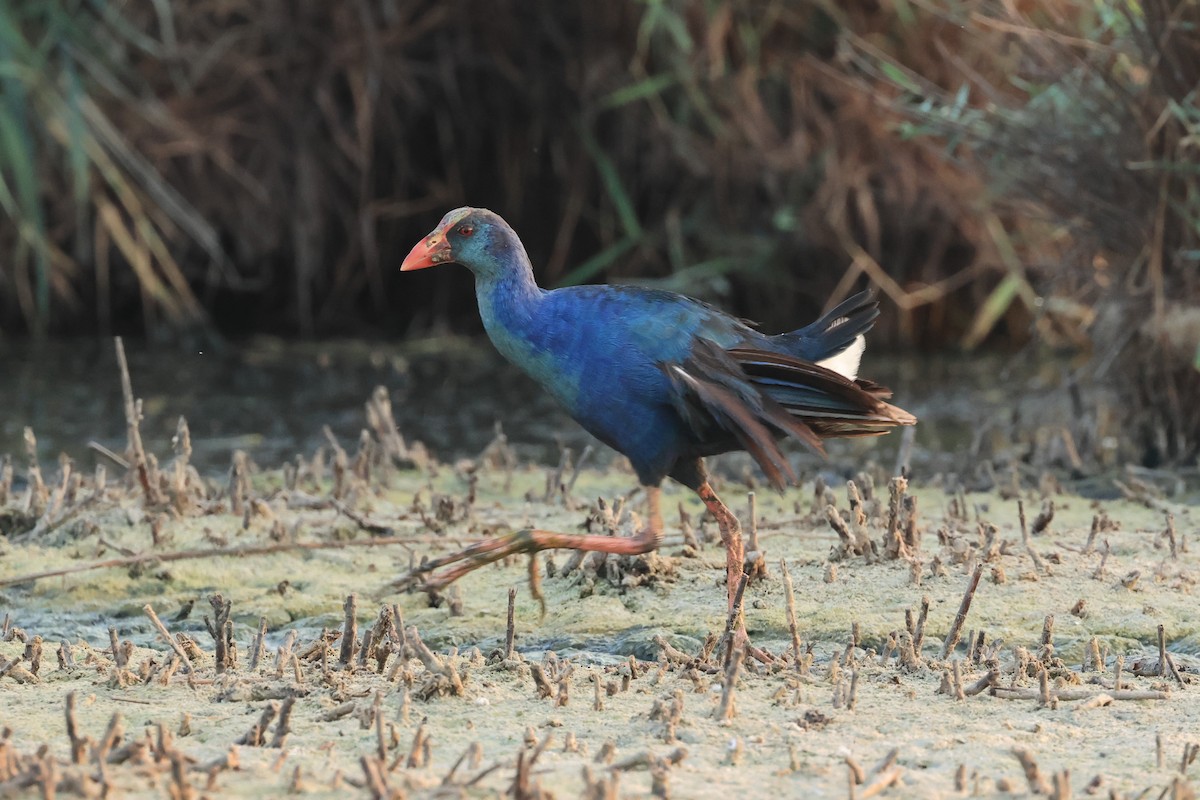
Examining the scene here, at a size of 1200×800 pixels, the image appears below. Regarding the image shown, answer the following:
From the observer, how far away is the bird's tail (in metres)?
3.74

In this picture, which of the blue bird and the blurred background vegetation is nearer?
the blue bird

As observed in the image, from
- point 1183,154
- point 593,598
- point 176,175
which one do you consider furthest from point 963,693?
point 176,175

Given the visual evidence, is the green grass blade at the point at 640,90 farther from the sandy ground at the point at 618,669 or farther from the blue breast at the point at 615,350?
the blue breast at the point at 615,350

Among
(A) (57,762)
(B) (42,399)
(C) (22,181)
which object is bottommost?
(A) (57,762)

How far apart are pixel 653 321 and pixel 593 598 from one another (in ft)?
2.19

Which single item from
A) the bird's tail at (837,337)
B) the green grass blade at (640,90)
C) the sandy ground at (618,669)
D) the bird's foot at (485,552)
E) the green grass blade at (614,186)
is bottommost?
the sandy ground at (618,669)

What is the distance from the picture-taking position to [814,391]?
3615 mm

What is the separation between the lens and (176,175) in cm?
807

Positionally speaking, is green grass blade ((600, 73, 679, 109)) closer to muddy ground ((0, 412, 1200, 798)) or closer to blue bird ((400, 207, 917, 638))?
muddy ground ((0, 412, 1200, 798))

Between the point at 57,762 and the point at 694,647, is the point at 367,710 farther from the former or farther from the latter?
the point at 694,647

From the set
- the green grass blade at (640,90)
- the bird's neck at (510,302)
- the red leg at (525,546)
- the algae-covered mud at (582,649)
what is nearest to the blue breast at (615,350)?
the bird's neck at (510,302)

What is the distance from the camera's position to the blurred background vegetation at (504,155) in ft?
25.4

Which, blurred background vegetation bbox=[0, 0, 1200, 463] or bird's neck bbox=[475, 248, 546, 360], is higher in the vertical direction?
blurred background vegetation bbox=[0, 0, 1200, 463]

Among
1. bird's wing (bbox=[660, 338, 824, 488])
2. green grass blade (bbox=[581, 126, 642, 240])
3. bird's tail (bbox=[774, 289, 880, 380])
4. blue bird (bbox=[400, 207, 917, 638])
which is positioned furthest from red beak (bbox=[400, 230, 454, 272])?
green grass blade (bbox=[581, 126, 642, 240])
